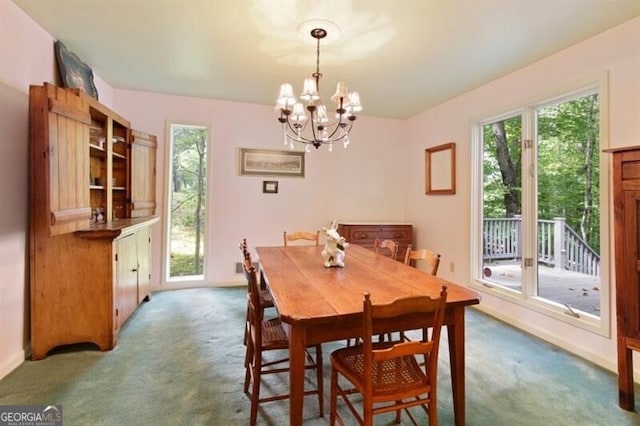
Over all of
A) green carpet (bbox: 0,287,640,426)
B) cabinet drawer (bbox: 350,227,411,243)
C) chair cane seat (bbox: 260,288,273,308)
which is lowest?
green carpet (bbox: 0,287,640,426)

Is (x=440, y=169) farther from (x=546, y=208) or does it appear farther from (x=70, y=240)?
(x=70, y=240)

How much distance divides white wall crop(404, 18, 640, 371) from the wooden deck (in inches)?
8.1

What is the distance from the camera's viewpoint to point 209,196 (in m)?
4.16

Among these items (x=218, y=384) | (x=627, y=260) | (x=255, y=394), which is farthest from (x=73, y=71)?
(x=627, y=260)

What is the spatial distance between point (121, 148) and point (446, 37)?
3.33 meters

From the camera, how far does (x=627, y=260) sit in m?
1.87

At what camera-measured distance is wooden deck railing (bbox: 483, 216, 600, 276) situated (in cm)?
265

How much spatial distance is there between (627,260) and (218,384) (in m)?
2.61

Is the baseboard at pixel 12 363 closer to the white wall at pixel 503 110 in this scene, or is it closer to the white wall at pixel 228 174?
the white wall at pixel 228 174

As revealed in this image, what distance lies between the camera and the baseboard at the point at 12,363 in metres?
2.07

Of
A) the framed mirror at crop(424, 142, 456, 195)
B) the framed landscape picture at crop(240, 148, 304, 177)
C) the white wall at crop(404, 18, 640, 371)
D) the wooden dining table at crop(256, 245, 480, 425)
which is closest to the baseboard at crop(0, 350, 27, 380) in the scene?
the wooden dining table at crop(256, 245, 480, 425)

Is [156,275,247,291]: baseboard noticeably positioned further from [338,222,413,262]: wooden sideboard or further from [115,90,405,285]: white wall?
[338,222,413,262]: wooden sideboard

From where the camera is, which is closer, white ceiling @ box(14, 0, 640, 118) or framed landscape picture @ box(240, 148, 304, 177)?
white ceiling @ box(14, 0, 640, 118)

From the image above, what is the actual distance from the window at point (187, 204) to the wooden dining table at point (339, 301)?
7.47ft
